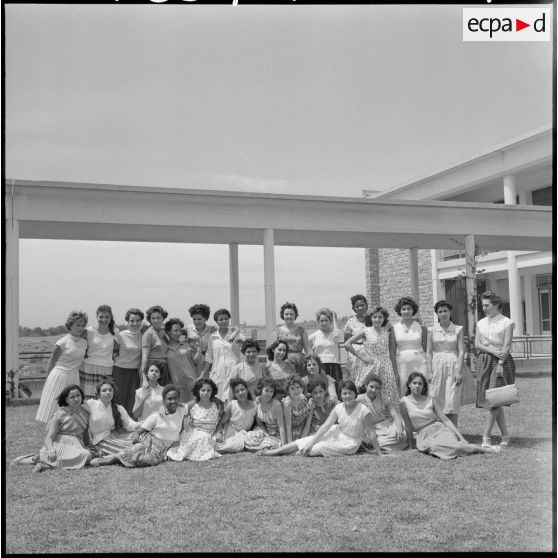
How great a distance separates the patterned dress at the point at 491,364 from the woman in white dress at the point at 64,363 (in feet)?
12.4

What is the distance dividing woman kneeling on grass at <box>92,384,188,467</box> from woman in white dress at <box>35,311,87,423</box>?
859mm

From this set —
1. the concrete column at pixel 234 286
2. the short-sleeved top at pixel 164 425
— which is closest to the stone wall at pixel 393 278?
the concrete column at pixel 234 286

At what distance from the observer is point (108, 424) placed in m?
6.38

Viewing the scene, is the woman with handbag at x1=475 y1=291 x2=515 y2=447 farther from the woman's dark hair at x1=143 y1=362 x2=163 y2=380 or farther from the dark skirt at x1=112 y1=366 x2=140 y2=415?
the dark skirt at x1=112 y1=366 x2=140 y2=415

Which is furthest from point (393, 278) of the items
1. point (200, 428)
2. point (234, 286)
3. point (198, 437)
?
point (198, 437)

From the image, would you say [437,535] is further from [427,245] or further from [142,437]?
[427,245]

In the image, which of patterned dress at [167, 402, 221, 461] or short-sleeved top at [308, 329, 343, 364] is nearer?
patterned dress at [167, 402, 221, 461]

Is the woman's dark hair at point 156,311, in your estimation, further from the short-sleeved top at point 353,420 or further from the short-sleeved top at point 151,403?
the short-sleeved top at point 353,420

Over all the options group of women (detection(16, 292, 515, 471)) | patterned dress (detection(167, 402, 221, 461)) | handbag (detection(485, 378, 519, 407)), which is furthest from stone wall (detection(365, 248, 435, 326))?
patterned dress (detection(167, 402, 221, 461))

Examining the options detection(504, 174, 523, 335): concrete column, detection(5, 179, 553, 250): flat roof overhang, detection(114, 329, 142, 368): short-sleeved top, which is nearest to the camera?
detection(114, 329, 142, 368): short-sleeved top

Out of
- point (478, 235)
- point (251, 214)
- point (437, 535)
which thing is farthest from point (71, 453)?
point (478, 235)

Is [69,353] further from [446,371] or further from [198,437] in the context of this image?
[446,371]

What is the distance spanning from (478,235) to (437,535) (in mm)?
10401

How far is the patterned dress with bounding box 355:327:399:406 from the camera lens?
276 inches
